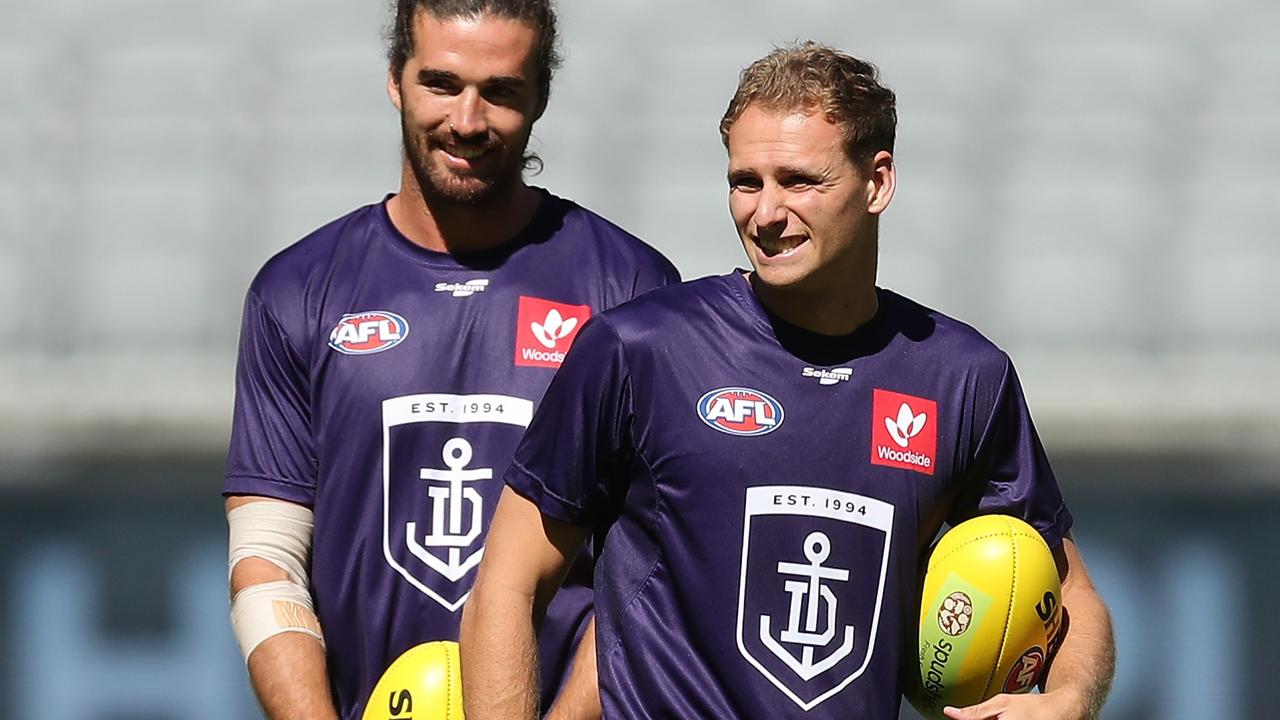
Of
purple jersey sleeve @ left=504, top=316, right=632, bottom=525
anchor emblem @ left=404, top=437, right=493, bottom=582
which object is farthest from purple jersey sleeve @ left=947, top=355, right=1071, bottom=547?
anchor emblem @ left=404, top=437, right=493, bottom=582

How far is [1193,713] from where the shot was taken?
6.07 metres

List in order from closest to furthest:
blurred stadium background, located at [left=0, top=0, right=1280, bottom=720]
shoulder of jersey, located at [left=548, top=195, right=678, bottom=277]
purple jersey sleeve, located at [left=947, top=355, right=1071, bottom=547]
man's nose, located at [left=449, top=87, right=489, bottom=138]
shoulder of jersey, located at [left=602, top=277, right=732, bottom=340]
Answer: shoulder of jersey, located at [left=602, top=277, right=732, bottom=340] → purple jersey sleeve, located at [left=947, top=355, right=1071, bottom=547] → man's nose, located at [left=449, top=87, right=489, bottom=138] → shoulder of jersey, located at [left=548, top=195, right=678, bottom=277] → blurred stadium background, located at [left=0, top=0, right=1280, bottom=720]

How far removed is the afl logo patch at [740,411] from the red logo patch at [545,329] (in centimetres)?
61

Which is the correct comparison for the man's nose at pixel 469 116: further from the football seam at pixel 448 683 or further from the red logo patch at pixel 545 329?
the football seam at pixel 448 683

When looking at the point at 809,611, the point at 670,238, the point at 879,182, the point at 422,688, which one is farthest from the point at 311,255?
the point at 670,238

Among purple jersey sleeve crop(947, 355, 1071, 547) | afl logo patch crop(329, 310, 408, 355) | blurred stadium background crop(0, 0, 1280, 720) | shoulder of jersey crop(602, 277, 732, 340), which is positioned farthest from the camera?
blurred stadium background crop(0, 0, 1280, 720)

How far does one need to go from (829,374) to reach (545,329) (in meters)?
0.72

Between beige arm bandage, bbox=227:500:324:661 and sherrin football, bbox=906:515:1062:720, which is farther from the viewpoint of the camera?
beige arm bandage, bbox=227:500:324:661

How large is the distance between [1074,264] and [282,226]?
10.2 ft

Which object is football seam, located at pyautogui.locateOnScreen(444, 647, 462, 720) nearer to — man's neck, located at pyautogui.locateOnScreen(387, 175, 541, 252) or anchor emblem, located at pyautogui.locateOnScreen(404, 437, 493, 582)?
anchor emblem, located at pyautogui.locateOnScreen(404, 437, 493, 582)

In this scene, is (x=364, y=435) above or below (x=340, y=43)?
below

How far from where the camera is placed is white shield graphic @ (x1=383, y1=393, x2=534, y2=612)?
3.47m

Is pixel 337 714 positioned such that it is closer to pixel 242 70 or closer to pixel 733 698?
pixel 733 698

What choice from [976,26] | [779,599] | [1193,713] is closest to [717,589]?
[779,599]
